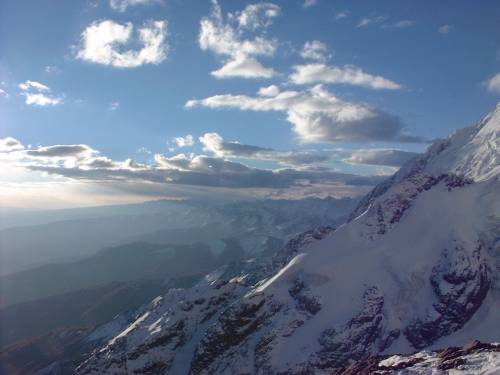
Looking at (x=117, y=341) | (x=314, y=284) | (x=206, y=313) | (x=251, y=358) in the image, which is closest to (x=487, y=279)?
(x=314, y=284)

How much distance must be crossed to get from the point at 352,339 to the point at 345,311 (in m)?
12.4

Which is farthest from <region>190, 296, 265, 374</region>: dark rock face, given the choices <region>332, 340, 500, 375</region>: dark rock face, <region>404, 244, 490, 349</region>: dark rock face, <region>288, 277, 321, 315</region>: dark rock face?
<region>332, 340, 500, 375</region>: dark rock face

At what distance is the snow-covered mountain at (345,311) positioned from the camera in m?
149

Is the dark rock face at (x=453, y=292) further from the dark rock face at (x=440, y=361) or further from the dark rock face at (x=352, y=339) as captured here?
the dark rock face at (x=440, y=361)

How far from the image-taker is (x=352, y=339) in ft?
486

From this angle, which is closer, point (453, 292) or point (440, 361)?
point (440, 361)

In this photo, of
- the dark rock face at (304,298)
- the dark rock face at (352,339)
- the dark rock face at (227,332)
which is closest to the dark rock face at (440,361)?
the dark rock face at (352,339)

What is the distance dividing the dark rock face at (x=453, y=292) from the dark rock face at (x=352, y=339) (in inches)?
459

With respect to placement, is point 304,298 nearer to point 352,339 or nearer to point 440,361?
point 352,339

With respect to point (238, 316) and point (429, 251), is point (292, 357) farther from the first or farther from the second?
point (429, 251)

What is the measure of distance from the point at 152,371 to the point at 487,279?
131m

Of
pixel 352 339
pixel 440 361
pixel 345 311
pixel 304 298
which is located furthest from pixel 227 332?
pixel 440 361

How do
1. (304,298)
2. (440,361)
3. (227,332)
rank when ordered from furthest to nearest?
(304,298), (227,332), (440,361)

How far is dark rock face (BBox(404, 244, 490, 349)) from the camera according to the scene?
5960 inches
